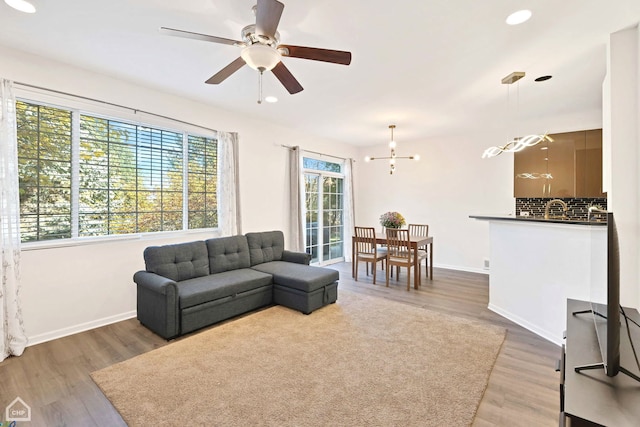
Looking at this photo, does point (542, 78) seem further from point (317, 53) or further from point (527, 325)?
point (317, 53)

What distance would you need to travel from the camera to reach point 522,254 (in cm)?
329

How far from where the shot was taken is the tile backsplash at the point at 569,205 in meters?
4.68

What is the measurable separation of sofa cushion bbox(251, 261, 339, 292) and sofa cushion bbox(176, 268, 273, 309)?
149mm

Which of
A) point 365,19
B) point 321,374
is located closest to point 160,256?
point 321,374

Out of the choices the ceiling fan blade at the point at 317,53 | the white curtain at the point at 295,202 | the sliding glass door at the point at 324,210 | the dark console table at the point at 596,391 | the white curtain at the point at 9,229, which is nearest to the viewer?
the dark console table at the point at 596,391

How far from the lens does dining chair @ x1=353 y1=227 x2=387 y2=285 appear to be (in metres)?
4.93

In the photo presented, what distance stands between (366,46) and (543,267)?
2.86 m

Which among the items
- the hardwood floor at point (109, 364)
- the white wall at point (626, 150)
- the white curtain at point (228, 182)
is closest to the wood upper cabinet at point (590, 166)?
the white wall at point (626, 150)

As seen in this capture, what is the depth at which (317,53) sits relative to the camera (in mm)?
2008

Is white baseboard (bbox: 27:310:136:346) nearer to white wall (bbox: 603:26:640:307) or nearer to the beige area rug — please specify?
the beige area rug

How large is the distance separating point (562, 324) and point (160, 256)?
420 centimetres

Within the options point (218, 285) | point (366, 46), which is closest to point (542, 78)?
point (366, 46)

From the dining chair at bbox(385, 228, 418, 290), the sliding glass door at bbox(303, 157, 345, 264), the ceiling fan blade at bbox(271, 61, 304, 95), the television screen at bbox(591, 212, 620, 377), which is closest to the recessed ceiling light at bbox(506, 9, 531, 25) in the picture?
the ceiling fan blade at bbox(271, 61, 304, 95)

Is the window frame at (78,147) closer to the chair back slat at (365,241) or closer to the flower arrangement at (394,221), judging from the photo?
the chair back slat at (365,241)
